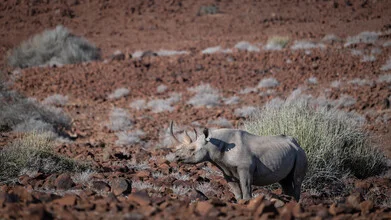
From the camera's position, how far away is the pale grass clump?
28.0 feet

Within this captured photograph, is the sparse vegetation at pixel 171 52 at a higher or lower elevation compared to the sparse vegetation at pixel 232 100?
lower

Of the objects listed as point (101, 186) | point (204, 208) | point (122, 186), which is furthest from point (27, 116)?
point (204, 208)

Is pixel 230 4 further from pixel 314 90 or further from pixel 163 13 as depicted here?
pixel 314 90

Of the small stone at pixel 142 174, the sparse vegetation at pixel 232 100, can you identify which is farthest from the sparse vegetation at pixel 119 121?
the small stone at pixel 142 174

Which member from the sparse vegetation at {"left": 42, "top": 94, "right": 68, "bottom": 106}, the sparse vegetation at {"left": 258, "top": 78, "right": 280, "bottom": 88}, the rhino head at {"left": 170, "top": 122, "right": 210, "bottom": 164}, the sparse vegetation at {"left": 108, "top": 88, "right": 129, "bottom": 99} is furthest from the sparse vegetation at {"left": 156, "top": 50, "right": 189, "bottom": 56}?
the rhino head at {"left": 170, "top": 122, "right": 210, "bottom": 164}

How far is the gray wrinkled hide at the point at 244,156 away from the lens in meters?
5.98

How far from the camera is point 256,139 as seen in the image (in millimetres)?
6355

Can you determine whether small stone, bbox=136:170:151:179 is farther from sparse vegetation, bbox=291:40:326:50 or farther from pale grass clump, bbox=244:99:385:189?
sparse vegetation, bbox=291:40:326:50

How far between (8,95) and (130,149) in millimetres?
5607

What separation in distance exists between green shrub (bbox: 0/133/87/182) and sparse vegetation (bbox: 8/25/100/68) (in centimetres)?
1550

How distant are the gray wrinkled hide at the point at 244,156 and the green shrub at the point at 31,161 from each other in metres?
3.06

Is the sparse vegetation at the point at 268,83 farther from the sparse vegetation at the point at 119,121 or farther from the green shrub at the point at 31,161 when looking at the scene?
the green shrub at the point at 31,161

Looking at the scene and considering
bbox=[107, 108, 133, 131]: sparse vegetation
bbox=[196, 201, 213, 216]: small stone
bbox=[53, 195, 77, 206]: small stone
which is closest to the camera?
bbox=[196, 201, 213, 216]: small stone

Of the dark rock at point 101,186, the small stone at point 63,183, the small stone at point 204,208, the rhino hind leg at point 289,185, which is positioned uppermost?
the small stone at point 204,208
